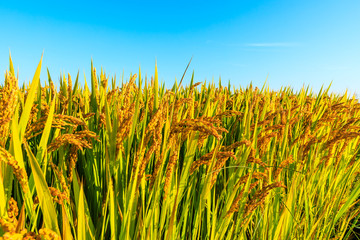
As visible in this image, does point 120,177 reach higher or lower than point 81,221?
higher

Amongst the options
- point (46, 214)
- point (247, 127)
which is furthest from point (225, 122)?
point (46, 214)

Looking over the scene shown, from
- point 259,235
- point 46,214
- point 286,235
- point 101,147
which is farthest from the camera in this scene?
point 286,235

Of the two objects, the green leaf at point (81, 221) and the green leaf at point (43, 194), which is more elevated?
the green leaf at point (43, 194)

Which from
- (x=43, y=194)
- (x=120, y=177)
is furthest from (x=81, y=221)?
(x=120, y=177)

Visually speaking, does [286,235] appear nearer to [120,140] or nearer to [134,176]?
[134,176]

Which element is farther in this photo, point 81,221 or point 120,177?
point 120,177

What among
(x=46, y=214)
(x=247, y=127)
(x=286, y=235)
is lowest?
(x=286, y=235)

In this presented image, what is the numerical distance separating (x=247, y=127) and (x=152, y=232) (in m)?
0.79

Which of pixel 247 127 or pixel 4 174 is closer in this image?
pixel 4 174

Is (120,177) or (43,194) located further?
(120,177)

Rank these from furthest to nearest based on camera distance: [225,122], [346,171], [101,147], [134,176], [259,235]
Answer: [346,171] → [225,122] → [259,235] → [101,147] → [134,176]

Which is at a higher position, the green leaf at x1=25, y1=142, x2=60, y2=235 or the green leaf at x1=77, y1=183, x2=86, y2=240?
the green leaf at x1=25, y1=142, x2=60, y2=235

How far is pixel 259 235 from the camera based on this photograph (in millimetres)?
1341

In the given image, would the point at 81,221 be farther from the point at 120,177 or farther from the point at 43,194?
the point at 120,177
